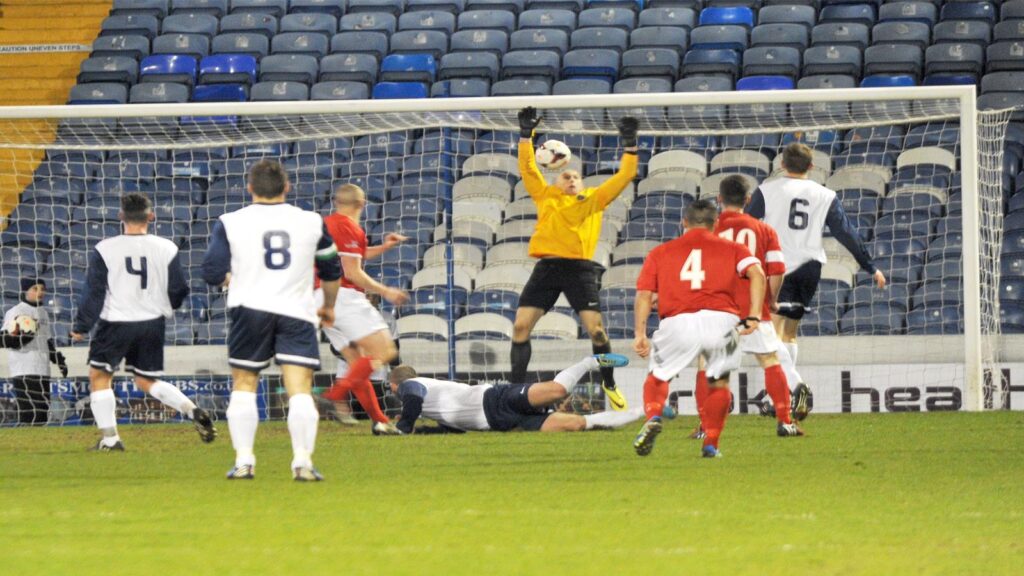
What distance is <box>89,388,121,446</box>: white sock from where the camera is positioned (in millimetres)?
10469

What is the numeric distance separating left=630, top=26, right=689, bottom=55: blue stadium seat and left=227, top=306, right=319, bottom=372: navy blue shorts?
12821mm

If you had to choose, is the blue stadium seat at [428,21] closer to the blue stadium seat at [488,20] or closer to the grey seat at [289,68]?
the blue stadium seat at [488,20]

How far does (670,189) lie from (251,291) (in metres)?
8.21

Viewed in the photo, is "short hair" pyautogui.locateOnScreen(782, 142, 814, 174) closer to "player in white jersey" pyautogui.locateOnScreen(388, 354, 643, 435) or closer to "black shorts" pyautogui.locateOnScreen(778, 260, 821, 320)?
"black shorts" pyautogui.locateOnScreen(778, 260, 821, 320)

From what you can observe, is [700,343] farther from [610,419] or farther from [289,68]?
[289,68]

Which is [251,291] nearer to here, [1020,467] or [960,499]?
[960,499]

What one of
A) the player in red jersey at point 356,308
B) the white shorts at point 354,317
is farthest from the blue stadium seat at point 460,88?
the white shorts at point 354,317

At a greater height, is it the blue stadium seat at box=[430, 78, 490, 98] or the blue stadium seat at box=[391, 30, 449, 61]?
the blue stadium seat at box=[391, 30, 449, 61]

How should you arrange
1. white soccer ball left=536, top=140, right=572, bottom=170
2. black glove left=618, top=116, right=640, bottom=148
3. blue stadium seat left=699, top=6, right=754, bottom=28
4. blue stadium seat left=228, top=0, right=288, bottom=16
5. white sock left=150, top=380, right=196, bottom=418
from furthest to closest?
blue stadium seat left=228, top=0, right=288, bottom=16, blue stadium seat left=699, top=6, right=754, bottom=28, white soccer ball left=536, top=140, right=572, bottom=170, white sock left=150, top=380, right=196, bottom=418, black glove left=618, top=116, right=640, bottom=148

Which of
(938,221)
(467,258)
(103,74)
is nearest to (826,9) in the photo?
(938,221)

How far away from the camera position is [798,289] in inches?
448

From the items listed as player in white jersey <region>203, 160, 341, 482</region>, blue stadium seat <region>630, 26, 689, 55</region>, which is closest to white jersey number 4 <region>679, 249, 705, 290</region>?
player in white jersey <region>203, 160, 341, 482</region>

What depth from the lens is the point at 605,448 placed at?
32.4 ft

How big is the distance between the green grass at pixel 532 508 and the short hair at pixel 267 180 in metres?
1.46
